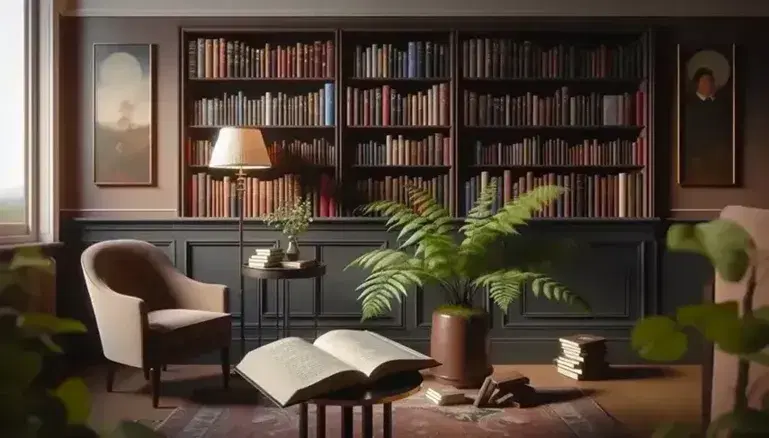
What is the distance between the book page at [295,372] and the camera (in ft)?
6.86

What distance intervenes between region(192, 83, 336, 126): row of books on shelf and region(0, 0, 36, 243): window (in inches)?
39.9

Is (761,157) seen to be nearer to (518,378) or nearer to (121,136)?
(518,378)

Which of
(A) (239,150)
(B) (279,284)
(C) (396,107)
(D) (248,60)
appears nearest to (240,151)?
(A) (239,150)

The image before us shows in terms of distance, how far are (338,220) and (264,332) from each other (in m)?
0.85

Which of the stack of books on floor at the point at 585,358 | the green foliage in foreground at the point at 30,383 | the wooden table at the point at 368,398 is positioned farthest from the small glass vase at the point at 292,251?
the green foliage in foreground at the point at 30,383

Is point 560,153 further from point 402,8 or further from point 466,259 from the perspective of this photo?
point 402,8

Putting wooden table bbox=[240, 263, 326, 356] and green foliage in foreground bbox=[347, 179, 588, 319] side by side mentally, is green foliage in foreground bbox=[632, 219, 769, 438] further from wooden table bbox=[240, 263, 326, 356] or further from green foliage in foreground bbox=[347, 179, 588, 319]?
wooden table bbox=[240, 263, 326, 356]

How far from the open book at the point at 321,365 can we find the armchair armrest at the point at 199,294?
1689mm

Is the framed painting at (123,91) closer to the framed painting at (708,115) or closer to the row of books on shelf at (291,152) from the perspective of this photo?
the row of books on shelf at (291,152)

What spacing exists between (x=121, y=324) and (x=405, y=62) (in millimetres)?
2307

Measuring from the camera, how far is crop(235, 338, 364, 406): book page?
2.09 metres

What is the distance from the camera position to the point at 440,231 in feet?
13.9

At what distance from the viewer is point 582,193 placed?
480 centimetres

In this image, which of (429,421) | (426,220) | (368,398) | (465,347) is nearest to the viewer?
(368,398)
